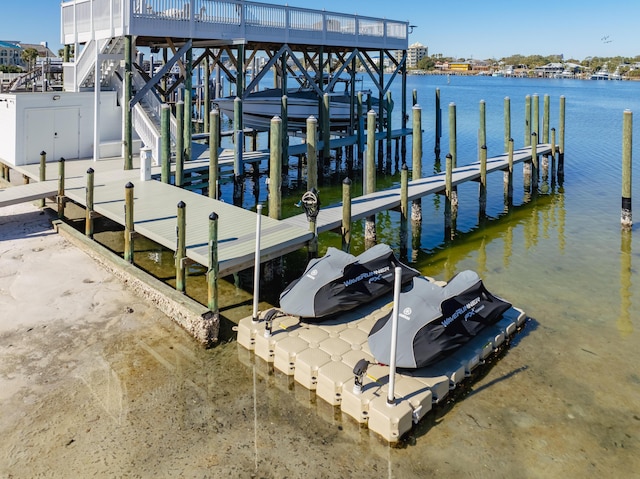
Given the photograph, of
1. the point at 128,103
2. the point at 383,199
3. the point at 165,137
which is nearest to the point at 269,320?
the point at 383,199

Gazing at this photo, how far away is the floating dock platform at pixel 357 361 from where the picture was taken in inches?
285

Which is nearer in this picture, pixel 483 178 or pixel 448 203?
pixel 448 203

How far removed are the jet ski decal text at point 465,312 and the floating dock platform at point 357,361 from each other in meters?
0.50

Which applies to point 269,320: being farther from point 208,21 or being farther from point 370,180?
point 208,21

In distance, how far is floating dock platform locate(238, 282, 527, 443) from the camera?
285 inches

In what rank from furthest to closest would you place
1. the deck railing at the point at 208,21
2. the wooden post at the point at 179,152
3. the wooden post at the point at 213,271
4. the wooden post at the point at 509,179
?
1. the wooden post at the point at 509,179
2. the deck railing at the point at 208,21
3. the wooden post at the point at 179,152
4. the wooden post at the point at 213,271

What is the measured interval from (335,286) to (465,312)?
2288 millimetres

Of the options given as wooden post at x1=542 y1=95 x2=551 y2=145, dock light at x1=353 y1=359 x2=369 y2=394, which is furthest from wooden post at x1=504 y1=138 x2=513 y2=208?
dock light at x1=353 y1=359 x2=369 y2=394

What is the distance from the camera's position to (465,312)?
357 inches

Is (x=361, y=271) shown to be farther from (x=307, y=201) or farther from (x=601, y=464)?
(x=601, y=464)

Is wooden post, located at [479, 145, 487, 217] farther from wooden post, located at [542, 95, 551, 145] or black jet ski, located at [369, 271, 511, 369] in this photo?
black jet ski, located at [369, 271, 511, 369]

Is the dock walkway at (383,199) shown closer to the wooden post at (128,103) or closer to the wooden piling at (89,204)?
the wooden piling at (89,204)

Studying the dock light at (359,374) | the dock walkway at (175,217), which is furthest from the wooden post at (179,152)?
the dock light at (359,374)

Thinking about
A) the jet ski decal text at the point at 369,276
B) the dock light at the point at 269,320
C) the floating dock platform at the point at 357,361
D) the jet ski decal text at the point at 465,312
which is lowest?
the floating dock platform at the point at 357,361
